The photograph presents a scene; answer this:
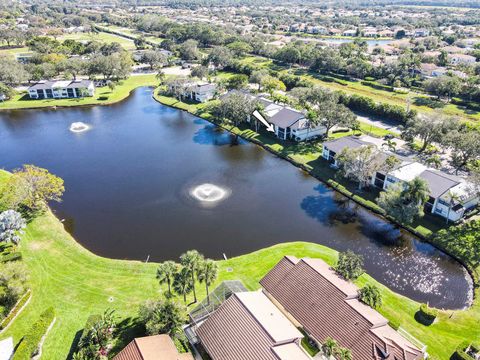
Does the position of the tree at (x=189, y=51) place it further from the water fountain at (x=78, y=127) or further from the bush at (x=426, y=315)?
the bush at (x=426, y=315)

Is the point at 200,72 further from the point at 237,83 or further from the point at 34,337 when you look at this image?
the point at 34,337

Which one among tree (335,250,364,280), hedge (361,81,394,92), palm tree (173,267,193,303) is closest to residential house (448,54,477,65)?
hedge (361,81,394,92)

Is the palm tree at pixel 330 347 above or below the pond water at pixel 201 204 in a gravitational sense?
above

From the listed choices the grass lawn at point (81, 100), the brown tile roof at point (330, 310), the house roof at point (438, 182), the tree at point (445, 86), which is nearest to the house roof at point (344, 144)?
the house roof at point (438, 182)

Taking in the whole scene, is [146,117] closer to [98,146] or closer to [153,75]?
[98,146]

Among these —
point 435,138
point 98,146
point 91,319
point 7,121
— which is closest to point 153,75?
point 7,121

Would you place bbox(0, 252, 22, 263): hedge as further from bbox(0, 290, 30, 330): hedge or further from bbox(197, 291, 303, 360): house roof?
bbox(197, 291, 303, 360): house roof
